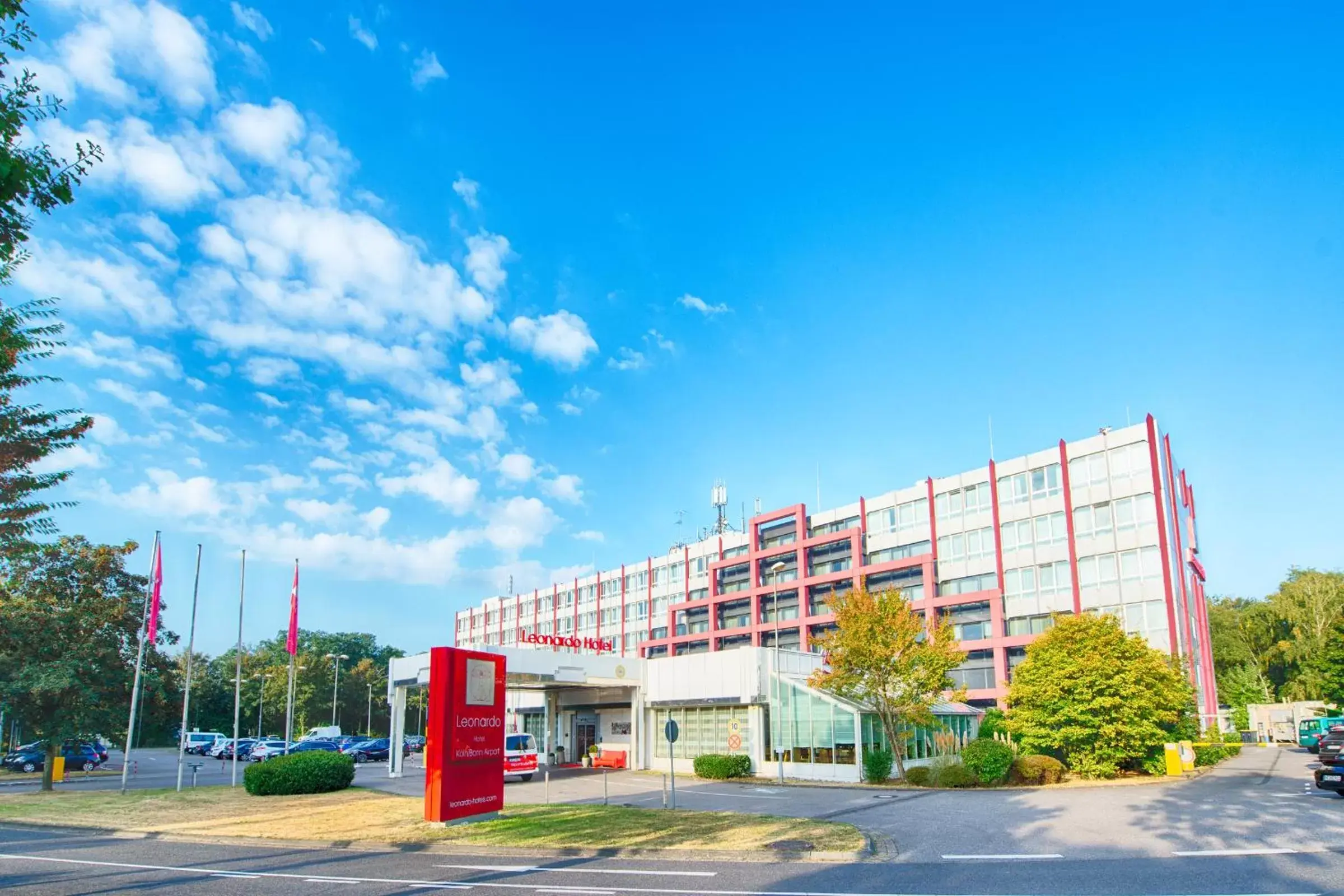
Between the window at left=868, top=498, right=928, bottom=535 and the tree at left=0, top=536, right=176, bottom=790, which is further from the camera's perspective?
the window at left=868, top=498, right=928, bottom=535

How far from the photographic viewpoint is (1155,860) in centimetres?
1488

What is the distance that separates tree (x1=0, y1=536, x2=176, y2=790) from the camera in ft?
116

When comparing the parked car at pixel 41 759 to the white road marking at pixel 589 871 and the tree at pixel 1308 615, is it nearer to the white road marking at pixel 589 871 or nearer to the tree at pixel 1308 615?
the white road marking at pixel 589 871

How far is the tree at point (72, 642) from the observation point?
35.4 metres

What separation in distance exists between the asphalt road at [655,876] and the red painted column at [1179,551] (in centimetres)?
4460

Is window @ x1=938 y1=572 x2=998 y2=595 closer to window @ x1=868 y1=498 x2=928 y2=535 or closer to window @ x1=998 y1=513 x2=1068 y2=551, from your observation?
window @ x1=998 y1=513 x2=1068 y2=551

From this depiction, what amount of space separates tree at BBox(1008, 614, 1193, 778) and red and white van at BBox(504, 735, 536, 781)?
20.4 metres

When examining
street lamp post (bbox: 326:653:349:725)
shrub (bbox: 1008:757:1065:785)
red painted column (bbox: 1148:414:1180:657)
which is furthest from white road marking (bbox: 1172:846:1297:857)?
street lamp post (bbox: 326:653:349:725)

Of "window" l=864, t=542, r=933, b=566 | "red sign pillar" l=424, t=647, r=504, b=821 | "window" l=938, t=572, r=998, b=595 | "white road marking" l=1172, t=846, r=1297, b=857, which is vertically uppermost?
"window" l=864, t=542, r=933, b=566

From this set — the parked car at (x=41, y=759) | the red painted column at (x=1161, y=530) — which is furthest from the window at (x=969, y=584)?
the parked car at (x=41, y=759)

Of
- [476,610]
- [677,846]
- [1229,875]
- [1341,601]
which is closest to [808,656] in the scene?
[677,846]

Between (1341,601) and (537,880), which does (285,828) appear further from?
(1341,601)

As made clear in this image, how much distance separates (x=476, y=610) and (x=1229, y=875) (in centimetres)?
12202

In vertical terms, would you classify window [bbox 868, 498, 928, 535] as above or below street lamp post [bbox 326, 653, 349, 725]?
above
